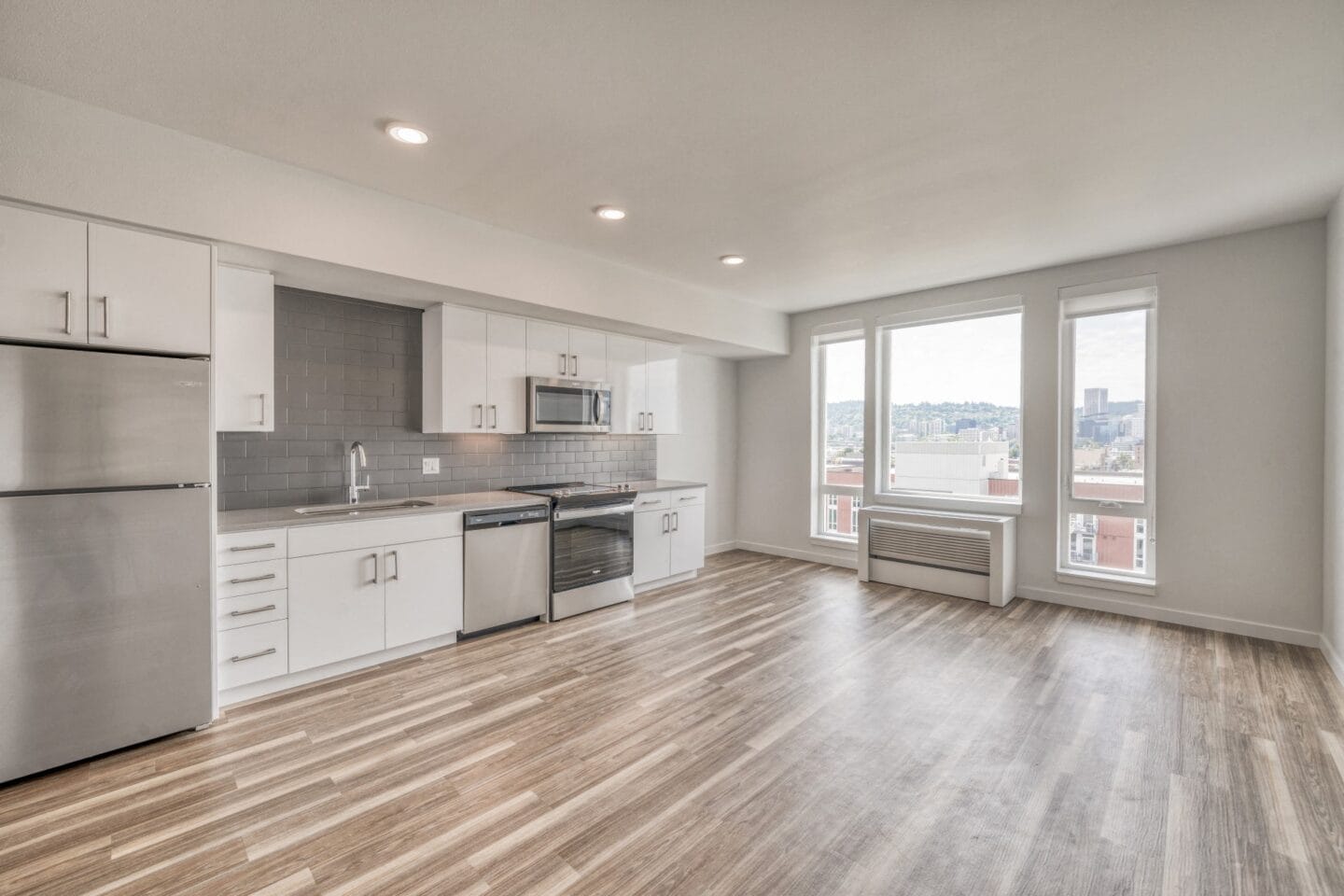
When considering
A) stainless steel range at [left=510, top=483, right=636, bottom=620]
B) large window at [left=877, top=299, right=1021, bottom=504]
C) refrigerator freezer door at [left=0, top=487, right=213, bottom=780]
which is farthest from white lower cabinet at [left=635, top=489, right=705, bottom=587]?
refrigerator freezer door at [left=0, top=487, right=213, bottom=780]

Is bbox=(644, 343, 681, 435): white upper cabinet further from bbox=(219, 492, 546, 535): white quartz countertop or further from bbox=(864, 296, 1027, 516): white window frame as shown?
bbox=(864, 296, 1027, 516): white window frame

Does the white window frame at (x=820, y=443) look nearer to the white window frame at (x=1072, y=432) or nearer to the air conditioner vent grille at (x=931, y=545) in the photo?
the air conditioner vent grille at (x=931, y=545)

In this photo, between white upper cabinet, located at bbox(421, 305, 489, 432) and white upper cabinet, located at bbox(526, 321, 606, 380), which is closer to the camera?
white upper cabinet, located at bbox(421, 305, 489, 432)

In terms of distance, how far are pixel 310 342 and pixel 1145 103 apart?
4.42 meters

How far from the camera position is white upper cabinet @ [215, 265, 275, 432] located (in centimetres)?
302

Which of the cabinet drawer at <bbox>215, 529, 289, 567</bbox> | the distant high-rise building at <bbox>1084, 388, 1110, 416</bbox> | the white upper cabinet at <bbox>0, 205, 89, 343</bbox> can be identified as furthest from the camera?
the distant high-rise building at <bbox>1084, 388, 1110, 416</bbox>

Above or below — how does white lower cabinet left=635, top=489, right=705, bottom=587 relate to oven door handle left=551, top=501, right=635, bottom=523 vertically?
below

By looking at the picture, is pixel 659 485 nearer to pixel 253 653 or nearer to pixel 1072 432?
pixel 253 653

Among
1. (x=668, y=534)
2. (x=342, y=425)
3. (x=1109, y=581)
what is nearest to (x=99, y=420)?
(x=342, y=425)

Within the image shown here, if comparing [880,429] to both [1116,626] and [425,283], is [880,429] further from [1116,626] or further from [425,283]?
[425,283]

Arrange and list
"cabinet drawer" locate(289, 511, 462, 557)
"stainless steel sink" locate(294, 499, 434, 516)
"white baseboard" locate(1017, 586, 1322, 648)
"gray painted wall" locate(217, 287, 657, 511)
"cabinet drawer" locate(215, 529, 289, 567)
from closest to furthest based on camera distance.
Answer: "cabinet drawer" locate(215, 529, 289, 567) → "cabinet drawer" locate(289, 511, 462, 557) → "stainless steel sink" locate(294, 499, 434, 516) → "gray painted wall" locate(217, 287, 657, 511) → "white baseboard" locate(1017, 586, 1322, 648)

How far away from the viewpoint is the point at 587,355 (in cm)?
482

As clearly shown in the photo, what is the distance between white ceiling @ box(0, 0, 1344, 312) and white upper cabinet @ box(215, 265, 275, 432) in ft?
2.39

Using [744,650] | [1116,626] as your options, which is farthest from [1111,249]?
[744,650]
